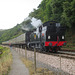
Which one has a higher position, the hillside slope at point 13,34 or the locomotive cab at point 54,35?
the hillside slope at point 13,34

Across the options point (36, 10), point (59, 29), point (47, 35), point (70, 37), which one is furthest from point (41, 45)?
point (36, 10)

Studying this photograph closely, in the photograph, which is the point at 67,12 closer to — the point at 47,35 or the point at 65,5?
Answer: the point at 65,5

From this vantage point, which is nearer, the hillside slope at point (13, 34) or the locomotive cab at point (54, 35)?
the locomotive cab at point (54, 35)

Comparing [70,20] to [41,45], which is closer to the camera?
[41,45]

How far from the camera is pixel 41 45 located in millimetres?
14914

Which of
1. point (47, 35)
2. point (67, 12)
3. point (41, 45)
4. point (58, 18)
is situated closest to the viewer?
point (47, 35)

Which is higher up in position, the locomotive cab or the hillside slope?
the hillside slope

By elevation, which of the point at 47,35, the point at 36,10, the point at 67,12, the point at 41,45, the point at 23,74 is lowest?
the point at 23,74

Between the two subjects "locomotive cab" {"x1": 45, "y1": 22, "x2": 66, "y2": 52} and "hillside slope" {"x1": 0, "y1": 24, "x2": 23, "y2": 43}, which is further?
"hillside slope" {"x1": 0, "y1": 24, "x2": 23, "y2": 43}

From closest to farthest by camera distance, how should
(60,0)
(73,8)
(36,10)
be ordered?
(73,8) < (60,0) < (36,10)

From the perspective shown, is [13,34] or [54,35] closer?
[54,35]

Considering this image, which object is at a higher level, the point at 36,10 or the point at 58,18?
the point at 36,10

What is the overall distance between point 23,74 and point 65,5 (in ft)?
56.1

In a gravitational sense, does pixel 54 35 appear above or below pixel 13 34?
below
